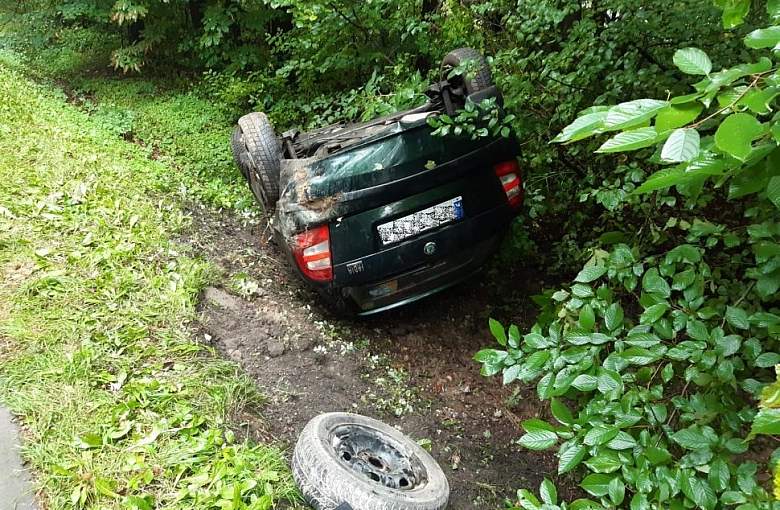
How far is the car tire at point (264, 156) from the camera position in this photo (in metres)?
4.37

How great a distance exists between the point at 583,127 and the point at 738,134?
0.26m

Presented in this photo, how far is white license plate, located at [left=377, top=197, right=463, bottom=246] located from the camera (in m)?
3.36

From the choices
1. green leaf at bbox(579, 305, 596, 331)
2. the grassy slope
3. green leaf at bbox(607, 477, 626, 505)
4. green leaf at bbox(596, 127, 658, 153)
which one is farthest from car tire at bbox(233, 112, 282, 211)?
green leaf at bbox(596, 127, 658, 153)

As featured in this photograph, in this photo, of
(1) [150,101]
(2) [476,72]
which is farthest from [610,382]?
(1) [150,101]

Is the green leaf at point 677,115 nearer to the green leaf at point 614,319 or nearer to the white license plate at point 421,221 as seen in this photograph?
the green leaf at point 614,319

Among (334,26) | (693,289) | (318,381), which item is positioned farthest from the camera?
(334,26)

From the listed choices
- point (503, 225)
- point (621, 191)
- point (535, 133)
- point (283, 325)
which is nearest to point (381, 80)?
point (535, 133)

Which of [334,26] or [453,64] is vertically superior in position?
[334,26]

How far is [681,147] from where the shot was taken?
0.85 meters

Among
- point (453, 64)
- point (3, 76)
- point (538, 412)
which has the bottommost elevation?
point (538, 412)

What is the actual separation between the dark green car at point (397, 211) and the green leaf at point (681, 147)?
8.22ft

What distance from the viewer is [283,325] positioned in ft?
12.1

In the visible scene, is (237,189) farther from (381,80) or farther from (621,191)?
(621,191)

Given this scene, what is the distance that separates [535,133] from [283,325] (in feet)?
8.14
